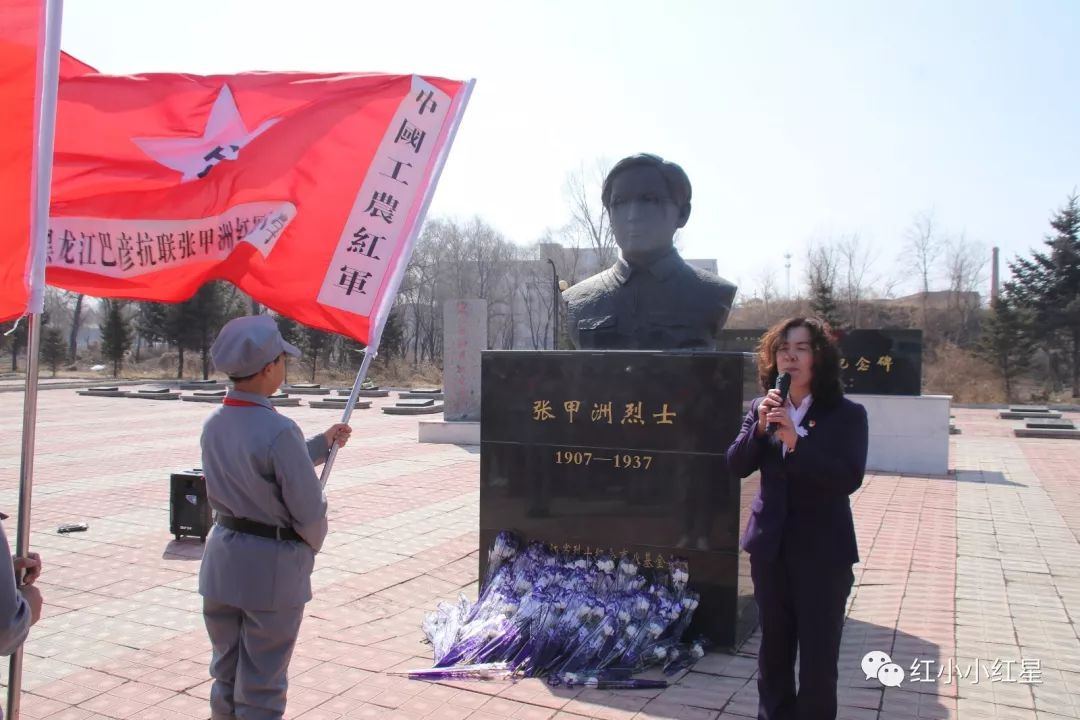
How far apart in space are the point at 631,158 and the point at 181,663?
146 inches

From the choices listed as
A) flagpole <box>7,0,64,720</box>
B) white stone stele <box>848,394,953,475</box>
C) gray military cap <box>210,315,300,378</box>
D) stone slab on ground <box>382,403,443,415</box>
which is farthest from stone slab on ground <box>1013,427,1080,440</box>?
flagpole <box>7,0,64,720</box>

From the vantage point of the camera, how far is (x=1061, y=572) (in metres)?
5.64

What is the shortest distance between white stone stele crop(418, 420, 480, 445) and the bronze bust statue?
850 centimetres

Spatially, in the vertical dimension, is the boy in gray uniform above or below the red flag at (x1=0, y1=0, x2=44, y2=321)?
below

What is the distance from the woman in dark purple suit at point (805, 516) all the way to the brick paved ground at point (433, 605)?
59 centimetres

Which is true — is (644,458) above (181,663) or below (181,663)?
above

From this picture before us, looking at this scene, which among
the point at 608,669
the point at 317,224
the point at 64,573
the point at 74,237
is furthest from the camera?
the point at 64,573

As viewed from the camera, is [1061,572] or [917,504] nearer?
[1061,572]

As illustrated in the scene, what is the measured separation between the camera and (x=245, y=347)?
2.56m

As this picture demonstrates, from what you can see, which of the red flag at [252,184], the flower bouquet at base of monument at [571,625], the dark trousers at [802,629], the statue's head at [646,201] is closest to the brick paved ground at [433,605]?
the flower bouquet at base of monument at [571,625]

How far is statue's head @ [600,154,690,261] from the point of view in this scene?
5.07 m

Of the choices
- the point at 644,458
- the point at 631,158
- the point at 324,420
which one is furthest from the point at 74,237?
the point at 324,420

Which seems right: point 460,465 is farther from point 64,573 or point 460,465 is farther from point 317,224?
point 317,224

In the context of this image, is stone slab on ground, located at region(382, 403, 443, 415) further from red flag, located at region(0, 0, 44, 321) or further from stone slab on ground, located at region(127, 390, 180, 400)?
red flag, located at region(0, 0, 44, 321)
